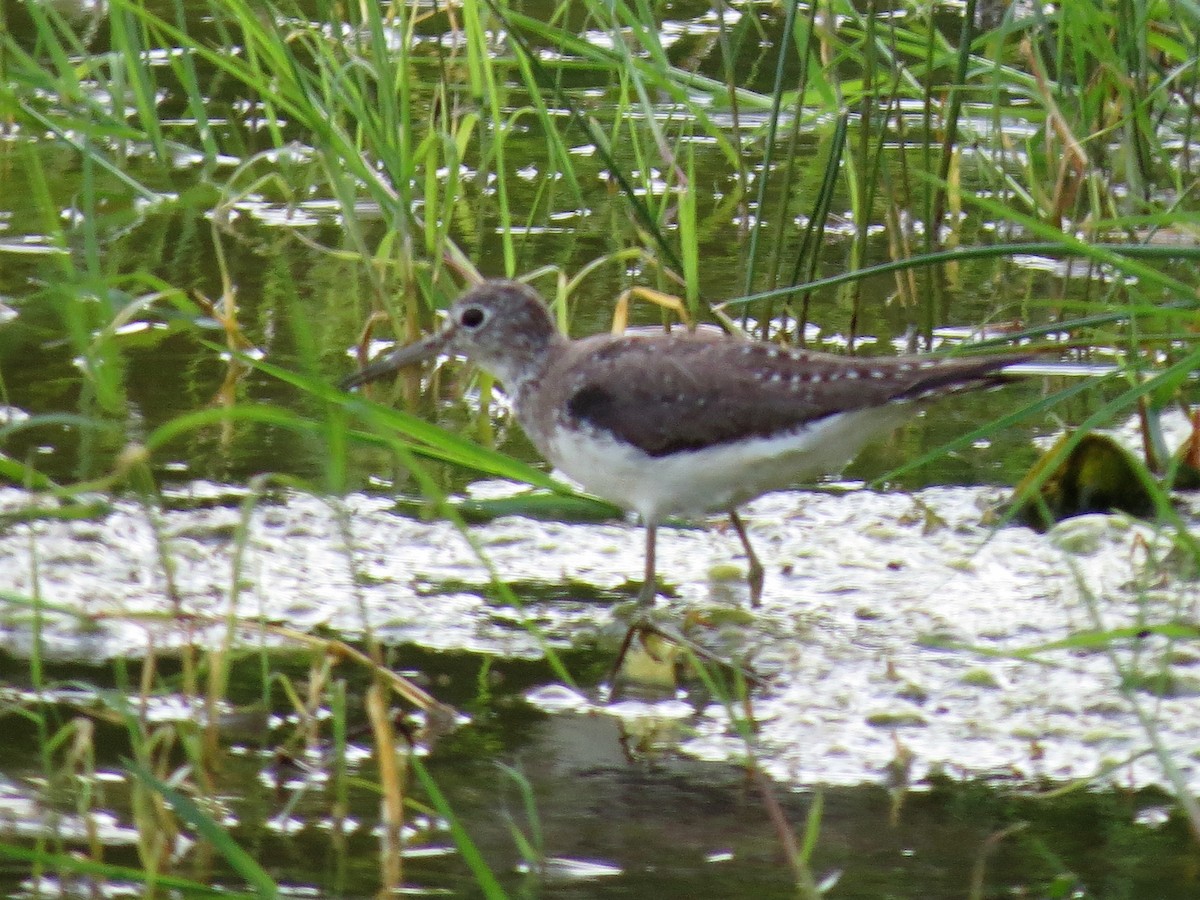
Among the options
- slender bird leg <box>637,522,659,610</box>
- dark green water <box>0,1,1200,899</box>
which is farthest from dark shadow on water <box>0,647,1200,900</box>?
slender bird leg <box>637,522,659,610</box>

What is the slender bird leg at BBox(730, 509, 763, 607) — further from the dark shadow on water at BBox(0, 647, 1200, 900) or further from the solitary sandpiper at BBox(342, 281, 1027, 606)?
the dark shadow on water at BBox(0, 647, 1200, 900)

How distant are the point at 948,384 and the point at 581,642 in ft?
3.79

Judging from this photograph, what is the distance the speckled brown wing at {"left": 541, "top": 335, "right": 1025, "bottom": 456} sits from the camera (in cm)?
514

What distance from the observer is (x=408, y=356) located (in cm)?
596

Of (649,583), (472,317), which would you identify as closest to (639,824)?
(649,583)

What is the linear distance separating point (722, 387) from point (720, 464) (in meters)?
0.23

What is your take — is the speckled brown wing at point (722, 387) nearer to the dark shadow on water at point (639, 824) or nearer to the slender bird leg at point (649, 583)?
the slender bird leg at point (649, 583)

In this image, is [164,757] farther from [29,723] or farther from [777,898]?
[777,898]

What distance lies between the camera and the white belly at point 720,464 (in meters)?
5.19

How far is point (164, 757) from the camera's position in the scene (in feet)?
11.8

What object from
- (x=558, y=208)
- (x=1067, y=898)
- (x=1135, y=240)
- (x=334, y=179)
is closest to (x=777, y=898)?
(x=1067, y=898)

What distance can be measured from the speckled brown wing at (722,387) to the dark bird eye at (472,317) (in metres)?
0.49

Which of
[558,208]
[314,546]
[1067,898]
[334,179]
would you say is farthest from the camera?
[558,208]

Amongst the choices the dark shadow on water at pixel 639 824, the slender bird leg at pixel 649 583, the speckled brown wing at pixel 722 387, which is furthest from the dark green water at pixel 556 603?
the speckled brown wing at pixel 722 387
